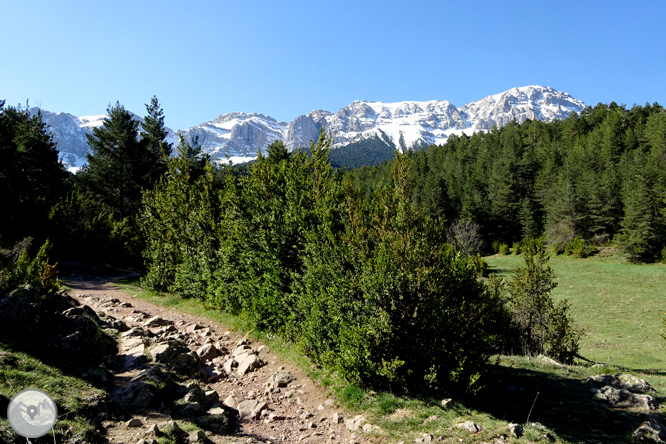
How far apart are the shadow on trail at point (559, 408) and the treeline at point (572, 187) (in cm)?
3024

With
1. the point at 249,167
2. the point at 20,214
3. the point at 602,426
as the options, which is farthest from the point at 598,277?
the point at 20,214

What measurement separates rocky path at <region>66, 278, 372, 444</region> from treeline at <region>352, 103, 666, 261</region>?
32129 millimetres

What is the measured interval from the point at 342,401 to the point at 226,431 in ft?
8.44

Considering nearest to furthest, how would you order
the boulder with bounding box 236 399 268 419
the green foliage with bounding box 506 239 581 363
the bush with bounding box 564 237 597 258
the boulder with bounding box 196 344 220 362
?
the boulder with bounding box 236 399 268 419, the boulder with bounding box 196 344 220 362, the green foliage with bounding box 506 239 581 363, the bush with bounding box 564 237 597 258

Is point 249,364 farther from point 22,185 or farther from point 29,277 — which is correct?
point 22,185

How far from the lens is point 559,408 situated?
317 inches

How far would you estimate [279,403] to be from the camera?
7875 millimetres

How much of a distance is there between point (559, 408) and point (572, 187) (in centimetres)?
6161

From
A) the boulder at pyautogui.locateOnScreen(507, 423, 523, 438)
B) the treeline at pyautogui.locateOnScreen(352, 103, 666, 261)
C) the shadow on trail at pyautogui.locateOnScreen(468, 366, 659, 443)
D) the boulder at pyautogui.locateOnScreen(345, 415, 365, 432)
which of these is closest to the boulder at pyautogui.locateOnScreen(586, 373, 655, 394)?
the shadow on trail at pyautogui.locateOnScreen(468, 366, 659, 443)

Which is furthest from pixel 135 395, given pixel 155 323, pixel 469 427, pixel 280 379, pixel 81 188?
pixel 81 188

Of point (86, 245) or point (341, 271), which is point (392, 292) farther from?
point (86, 245)

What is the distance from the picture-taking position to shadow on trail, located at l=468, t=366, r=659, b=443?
6.86m

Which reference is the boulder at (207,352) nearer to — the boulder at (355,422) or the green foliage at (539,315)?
the boulder at (355,422)

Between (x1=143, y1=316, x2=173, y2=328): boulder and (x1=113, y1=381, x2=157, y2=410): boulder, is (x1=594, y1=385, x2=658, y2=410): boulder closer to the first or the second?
(x1=113, y1=381, x2=157, y2=410): boulder
